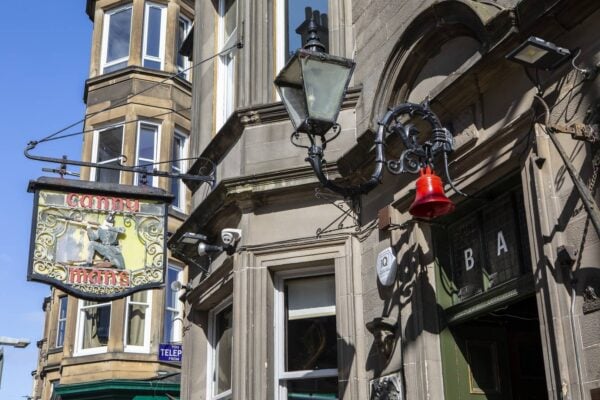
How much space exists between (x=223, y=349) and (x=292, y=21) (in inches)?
160

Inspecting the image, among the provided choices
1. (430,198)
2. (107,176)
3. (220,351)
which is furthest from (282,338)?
(107,176)

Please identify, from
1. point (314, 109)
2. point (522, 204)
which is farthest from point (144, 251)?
point (522, 204)

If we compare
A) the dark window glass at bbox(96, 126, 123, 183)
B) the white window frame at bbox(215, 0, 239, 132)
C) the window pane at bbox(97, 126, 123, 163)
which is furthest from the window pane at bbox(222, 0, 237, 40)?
the window pane at bbox(97, 126, 123, 163)

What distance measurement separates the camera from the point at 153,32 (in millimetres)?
23062

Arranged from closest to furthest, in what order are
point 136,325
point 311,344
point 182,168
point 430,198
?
1. point 430,198
2. point 311,344
3. point 136,325
4. point 182,168

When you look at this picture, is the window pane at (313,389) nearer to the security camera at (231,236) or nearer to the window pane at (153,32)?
the security camera at (231,236)

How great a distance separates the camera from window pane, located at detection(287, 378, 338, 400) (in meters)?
8.07

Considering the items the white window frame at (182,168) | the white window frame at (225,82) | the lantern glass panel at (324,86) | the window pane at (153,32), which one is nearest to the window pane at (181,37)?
the window pane at (153,32)

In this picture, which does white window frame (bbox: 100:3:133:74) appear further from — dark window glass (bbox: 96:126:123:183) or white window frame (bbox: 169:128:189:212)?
white window frame (bbox: 169:128:189:212)

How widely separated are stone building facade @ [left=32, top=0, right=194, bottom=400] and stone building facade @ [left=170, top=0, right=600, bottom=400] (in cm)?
984

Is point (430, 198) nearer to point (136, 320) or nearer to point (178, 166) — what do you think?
point (136, 320)

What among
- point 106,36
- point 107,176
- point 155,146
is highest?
point 106,36

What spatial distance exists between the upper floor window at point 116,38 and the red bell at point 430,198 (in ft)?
60.3

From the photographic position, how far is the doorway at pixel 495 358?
22.0 feet
